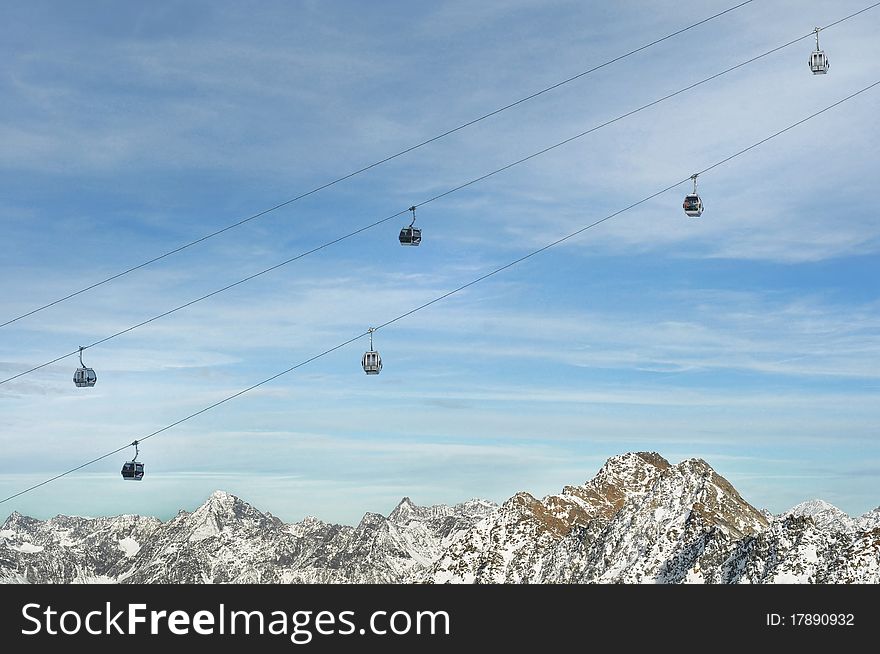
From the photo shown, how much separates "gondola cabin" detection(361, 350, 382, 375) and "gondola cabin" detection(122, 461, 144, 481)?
16910mm

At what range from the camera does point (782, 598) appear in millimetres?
42531

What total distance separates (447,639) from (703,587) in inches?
430

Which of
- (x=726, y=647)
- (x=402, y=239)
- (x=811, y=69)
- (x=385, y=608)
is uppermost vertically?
(x=811, y=69)

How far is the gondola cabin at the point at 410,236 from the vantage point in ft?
161

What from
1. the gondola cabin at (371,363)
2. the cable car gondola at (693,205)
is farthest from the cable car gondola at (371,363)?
the cable car gondola at (693,205)

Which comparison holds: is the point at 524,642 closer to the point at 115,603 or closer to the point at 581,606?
the point at 581,606

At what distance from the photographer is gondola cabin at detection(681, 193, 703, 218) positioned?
1944 inches

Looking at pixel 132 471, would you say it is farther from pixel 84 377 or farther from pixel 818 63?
pixel 818 63

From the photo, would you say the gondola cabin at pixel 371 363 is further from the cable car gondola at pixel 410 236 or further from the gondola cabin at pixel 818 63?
the gondola cabin at pixel 818 63

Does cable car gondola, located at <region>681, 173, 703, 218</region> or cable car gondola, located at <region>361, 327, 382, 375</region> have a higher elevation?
cable car gondola, located at <region>681, 173, 703, 218</region>

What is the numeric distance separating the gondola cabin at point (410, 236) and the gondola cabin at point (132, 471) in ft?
68.7

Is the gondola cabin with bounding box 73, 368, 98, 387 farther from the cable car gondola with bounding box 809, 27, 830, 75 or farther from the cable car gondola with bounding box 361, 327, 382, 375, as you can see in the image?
the cable car gondola with bounding box 809, 27, 830, 75

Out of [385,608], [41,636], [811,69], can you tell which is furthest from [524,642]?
[811,69]

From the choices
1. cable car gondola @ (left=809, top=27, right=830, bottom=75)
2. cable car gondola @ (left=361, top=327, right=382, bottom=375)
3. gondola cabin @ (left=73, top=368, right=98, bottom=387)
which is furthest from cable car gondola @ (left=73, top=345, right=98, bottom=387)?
cable car gondola @ (left=809, top=27, right=830, bottom=75)
